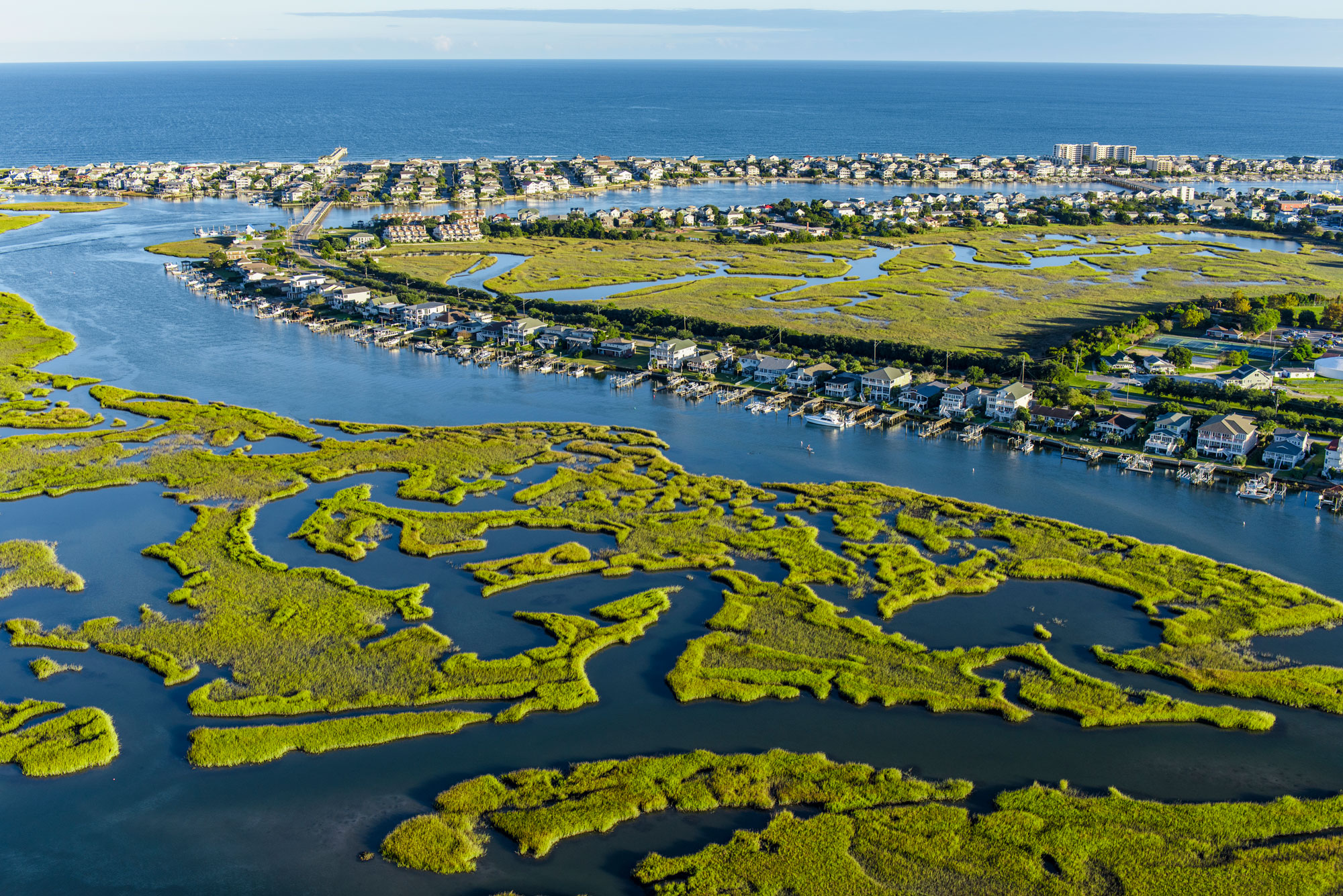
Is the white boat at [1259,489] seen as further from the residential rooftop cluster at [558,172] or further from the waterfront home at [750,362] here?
the residential rooftop cluster at [558,172]

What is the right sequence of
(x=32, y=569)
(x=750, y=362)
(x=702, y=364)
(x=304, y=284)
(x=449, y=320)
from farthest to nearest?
(x=304, y=284) → (x=449, y=320) → (x=702, y=364) → (x=750, y=362) → (x=32, y=569)

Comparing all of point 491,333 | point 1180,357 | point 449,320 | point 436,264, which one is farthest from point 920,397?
point 436,264

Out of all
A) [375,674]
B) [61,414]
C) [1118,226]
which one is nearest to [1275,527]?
[375,674]

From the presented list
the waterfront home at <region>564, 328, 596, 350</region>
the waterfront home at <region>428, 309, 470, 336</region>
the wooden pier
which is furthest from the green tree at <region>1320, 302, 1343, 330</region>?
the waterfront home at <region>428, 309, 470, 336</region>

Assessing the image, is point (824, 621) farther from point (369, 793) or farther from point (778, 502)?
point (369, 793)

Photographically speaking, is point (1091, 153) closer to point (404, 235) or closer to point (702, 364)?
point (404, 235)

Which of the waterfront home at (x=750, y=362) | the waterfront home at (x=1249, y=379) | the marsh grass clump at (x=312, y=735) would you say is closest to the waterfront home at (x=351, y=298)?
the waterfront home at (x=750, y=362)
